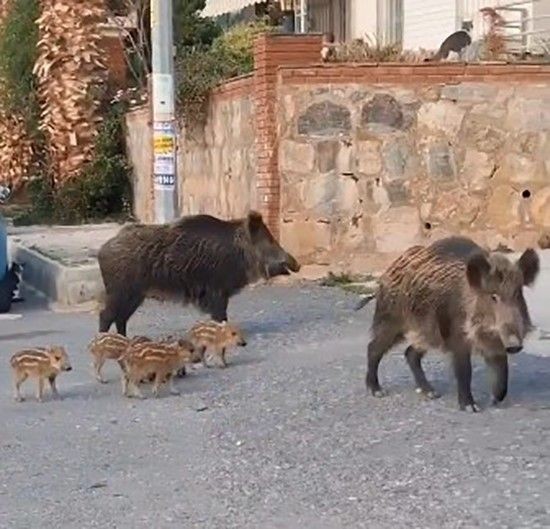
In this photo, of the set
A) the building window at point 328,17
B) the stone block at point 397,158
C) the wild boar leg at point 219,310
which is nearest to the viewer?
the wild boar leg at point 219,310

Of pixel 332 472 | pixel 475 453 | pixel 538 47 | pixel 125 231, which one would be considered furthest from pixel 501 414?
pixel 538 47

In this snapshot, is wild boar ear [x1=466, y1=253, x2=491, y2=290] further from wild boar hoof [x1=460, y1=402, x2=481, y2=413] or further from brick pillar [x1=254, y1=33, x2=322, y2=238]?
brick pillar [x1=254, y1=33, x2=322, y2=238]

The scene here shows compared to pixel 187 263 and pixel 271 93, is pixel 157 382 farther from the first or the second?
pixel 271 93

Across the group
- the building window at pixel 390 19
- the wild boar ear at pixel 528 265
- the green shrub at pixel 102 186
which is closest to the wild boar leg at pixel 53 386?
the wild boar ear at pixel 528 265

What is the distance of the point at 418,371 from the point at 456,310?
970mm

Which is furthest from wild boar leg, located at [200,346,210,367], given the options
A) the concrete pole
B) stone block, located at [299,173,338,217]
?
the concrete pole

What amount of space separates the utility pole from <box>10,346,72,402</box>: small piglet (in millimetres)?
5834

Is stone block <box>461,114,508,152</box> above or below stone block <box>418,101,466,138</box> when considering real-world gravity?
below

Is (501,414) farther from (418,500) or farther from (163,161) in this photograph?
(163,161)

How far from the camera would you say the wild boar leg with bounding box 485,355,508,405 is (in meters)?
→ 9.74

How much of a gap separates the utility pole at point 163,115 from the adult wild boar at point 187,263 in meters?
3.10

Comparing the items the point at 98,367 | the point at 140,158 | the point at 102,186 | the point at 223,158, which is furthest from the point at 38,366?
the point at 102,186

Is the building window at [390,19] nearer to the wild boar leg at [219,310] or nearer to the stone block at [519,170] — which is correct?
the stone block at [519,170]

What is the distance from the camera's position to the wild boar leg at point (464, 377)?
970 cm
